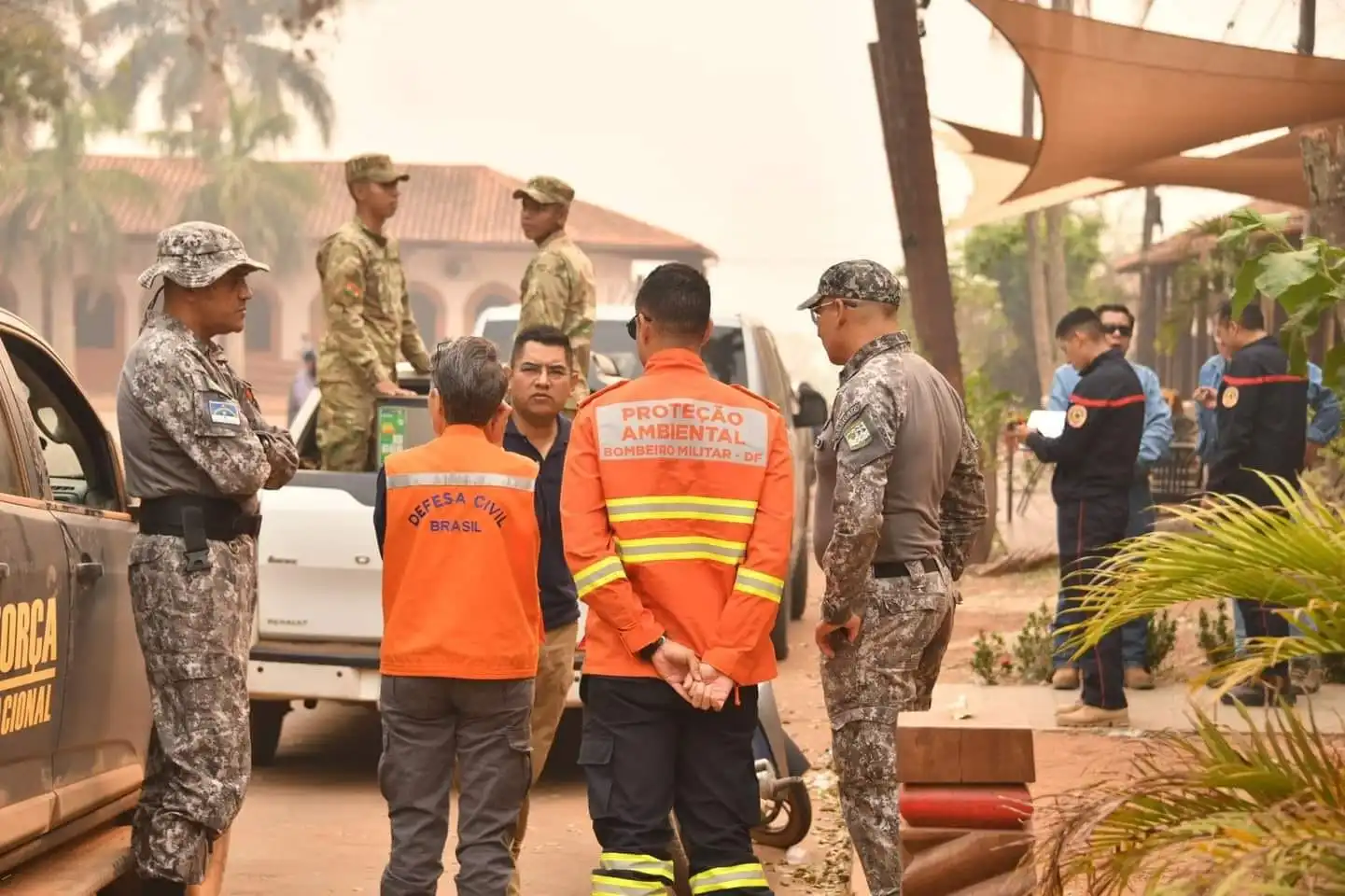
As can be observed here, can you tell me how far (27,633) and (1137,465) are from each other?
21.8ft

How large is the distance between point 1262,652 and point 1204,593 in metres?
0.24

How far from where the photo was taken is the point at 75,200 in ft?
173

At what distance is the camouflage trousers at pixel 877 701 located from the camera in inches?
202

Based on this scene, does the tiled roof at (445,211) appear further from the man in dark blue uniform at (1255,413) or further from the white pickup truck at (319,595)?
the white pickup truck at (319,595)

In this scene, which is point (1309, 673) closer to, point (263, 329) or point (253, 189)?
point (263, 329)

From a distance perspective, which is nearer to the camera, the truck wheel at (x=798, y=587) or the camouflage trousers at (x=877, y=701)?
the camouflage trousers at (x=877, y=701)

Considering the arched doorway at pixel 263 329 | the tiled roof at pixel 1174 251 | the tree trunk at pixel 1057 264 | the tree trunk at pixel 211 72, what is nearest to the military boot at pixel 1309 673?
the tiled roof at pixel 1174 251

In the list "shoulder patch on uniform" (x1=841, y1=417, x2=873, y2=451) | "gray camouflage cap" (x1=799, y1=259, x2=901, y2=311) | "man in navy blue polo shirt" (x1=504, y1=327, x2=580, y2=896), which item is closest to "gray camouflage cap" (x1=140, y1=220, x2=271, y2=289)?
"man in navy blue polo shirt" (x1=504, y1=327, x2=580, y2=896)

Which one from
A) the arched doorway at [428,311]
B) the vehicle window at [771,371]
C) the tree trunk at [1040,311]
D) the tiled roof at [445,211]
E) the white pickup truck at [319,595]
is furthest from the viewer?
the tiled roof at [445,211]

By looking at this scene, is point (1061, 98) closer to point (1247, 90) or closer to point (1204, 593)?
point (1247, 90)

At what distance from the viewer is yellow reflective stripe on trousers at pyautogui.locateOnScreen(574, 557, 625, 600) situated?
14.5 ft

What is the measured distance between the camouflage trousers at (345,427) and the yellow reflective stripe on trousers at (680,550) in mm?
4151

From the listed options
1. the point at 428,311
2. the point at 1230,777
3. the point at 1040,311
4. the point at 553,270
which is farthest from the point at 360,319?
the point at 428,311

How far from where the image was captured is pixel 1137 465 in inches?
384
